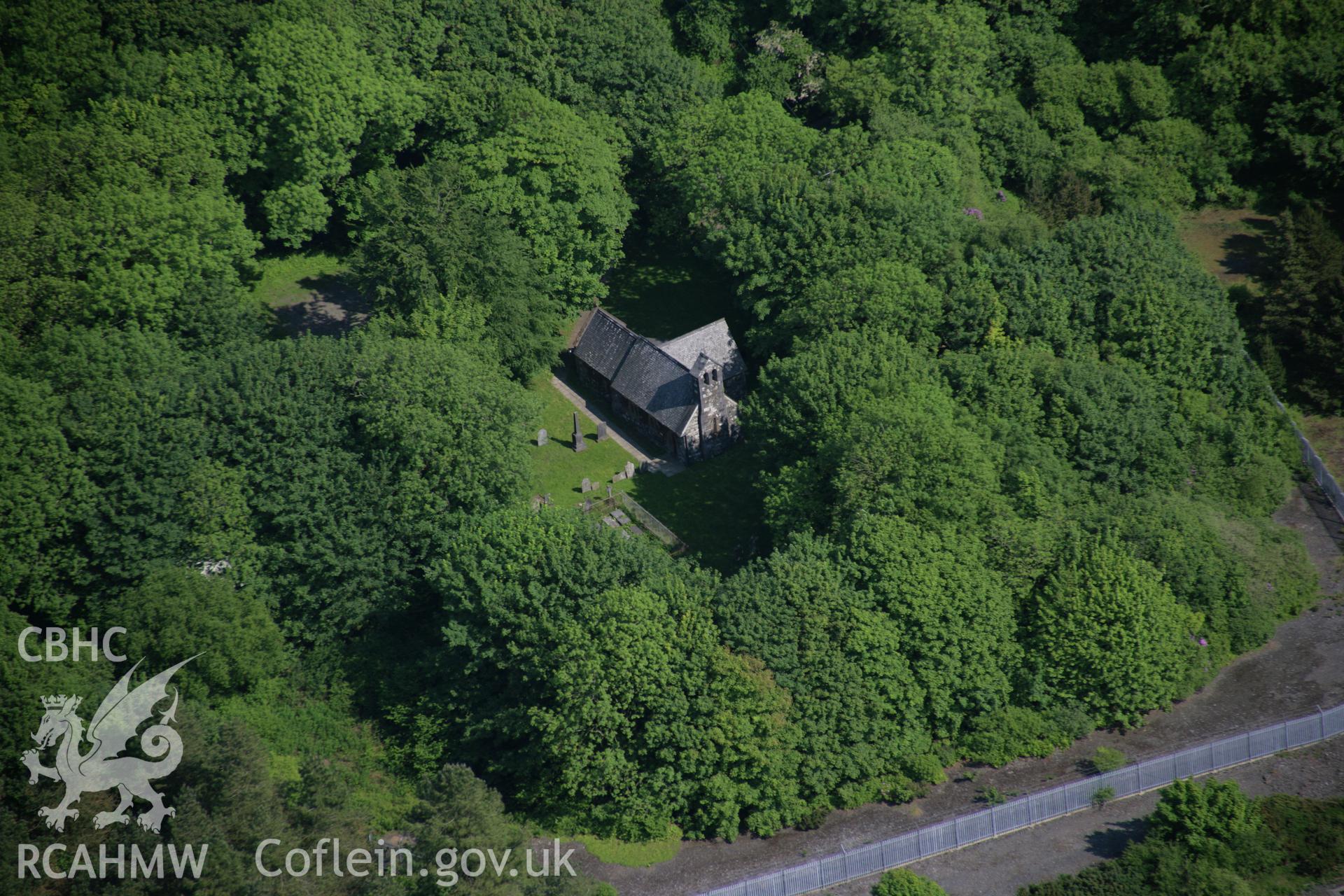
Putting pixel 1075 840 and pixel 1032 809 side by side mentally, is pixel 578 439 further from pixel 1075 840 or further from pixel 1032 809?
pixel 1075 840

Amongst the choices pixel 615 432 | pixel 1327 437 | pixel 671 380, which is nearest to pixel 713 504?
pixel 671 380

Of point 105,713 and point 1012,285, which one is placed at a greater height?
point 1012,285

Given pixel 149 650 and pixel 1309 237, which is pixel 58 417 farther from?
pixel 1309 237

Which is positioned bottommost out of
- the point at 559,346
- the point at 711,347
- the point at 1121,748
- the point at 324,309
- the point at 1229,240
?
the point at 324,309

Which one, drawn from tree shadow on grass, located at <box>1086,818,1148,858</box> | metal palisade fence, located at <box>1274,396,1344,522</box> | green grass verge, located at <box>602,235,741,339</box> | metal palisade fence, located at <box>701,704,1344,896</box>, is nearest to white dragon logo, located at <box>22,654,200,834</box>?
metal palisade fence, located at <box>701,704,1344,896</box>

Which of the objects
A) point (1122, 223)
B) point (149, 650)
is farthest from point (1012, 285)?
point (149, 650)

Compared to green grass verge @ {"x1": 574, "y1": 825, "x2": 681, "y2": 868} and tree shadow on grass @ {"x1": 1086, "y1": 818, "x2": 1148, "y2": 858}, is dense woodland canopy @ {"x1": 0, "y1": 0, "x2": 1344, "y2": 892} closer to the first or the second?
green grass verge @ {"x1": 574, "y1": 825, "x2": 681, "y2": 868}
